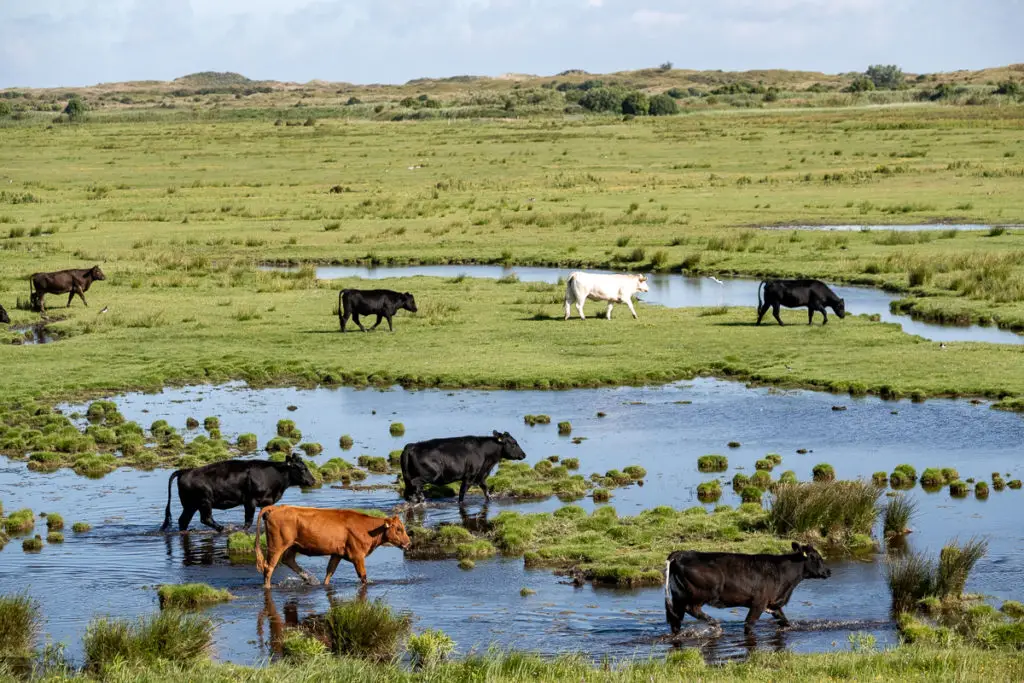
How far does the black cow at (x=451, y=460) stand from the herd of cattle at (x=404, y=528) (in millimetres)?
14

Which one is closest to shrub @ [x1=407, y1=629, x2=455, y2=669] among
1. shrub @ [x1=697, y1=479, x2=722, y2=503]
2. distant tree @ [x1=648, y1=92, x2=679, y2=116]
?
shrub @ [x1=697, y1=479, x2=722, y2=503]

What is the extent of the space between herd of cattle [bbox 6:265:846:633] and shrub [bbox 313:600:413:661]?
1832 millimetres

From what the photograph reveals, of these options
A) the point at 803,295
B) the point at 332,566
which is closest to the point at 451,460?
the point at 332,566

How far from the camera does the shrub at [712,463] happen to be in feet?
65.6

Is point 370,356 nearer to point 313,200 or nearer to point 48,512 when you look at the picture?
point 48,512

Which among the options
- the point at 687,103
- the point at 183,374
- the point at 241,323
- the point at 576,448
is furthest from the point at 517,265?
the point at 687,103

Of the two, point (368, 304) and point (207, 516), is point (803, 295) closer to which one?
point (368, 304)

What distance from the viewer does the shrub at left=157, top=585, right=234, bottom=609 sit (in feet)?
46.3

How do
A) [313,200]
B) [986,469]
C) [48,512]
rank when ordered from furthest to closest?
[313,200], [986,469], [48,512]

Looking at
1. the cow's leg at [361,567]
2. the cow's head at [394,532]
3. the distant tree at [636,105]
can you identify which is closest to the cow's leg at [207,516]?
the cow's leg at [361,567]

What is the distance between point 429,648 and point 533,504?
657cm

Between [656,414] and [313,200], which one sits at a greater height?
[313,200]

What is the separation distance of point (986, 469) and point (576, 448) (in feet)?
21.0

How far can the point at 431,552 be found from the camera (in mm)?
16250
